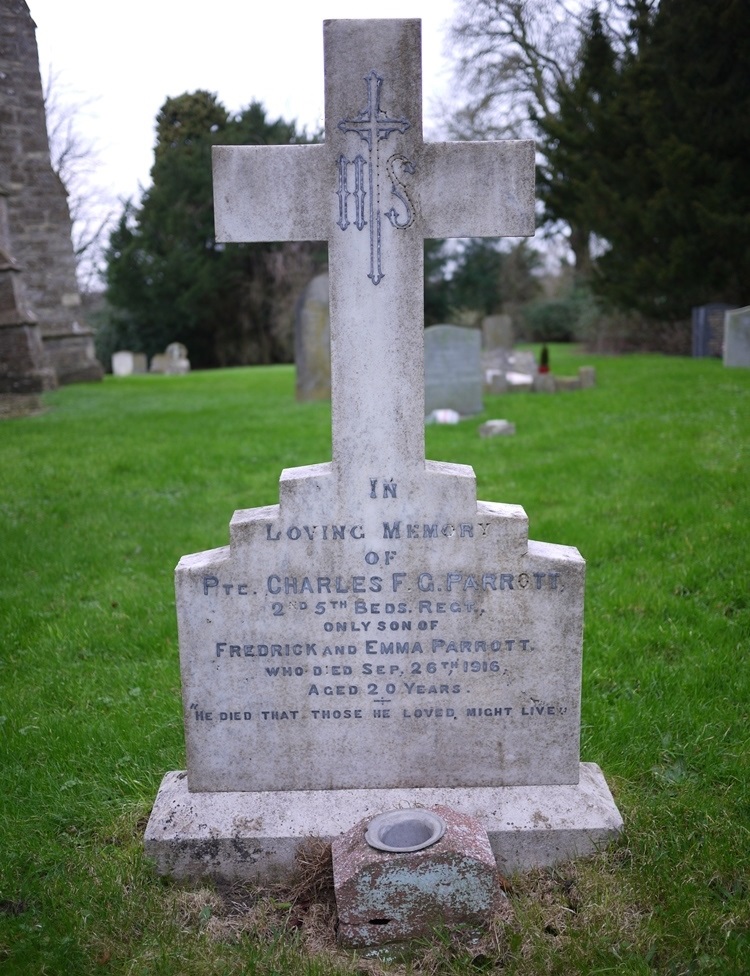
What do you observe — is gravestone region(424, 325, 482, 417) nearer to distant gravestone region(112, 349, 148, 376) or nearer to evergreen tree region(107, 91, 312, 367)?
evergreen tree region(107, 91, 312, 367)

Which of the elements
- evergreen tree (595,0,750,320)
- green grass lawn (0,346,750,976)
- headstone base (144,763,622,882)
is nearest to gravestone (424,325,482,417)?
green grass lawn (0,346,750,976)

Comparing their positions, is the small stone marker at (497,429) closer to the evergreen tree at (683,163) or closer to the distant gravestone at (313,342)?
the distant gravestone at (313,342)

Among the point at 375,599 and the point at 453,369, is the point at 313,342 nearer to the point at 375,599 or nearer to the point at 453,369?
the point at 453,369

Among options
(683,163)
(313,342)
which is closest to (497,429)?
(313,342)

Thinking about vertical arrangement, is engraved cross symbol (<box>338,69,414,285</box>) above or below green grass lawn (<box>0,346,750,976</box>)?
above

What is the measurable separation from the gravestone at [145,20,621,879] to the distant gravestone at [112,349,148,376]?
101ft

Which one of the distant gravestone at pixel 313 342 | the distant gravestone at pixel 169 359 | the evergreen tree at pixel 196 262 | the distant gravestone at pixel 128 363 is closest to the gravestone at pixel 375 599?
the distant gravestone at pixel 313 342

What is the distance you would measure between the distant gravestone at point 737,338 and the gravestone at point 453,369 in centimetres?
536

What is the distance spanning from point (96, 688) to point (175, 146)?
32706 mm

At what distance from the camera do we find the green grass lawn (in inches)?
107

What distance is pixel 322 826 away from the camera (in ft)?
10.3

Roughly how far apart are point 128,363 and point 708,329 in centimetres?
2119

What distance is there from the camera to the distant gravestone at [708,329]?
19.4 metres

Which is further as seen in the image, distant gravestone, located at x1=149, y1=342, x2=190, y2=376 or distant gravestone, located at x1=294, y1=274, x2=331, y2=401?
distant gravestone, located at x1=149, y1=342, x2=190, y2=376
